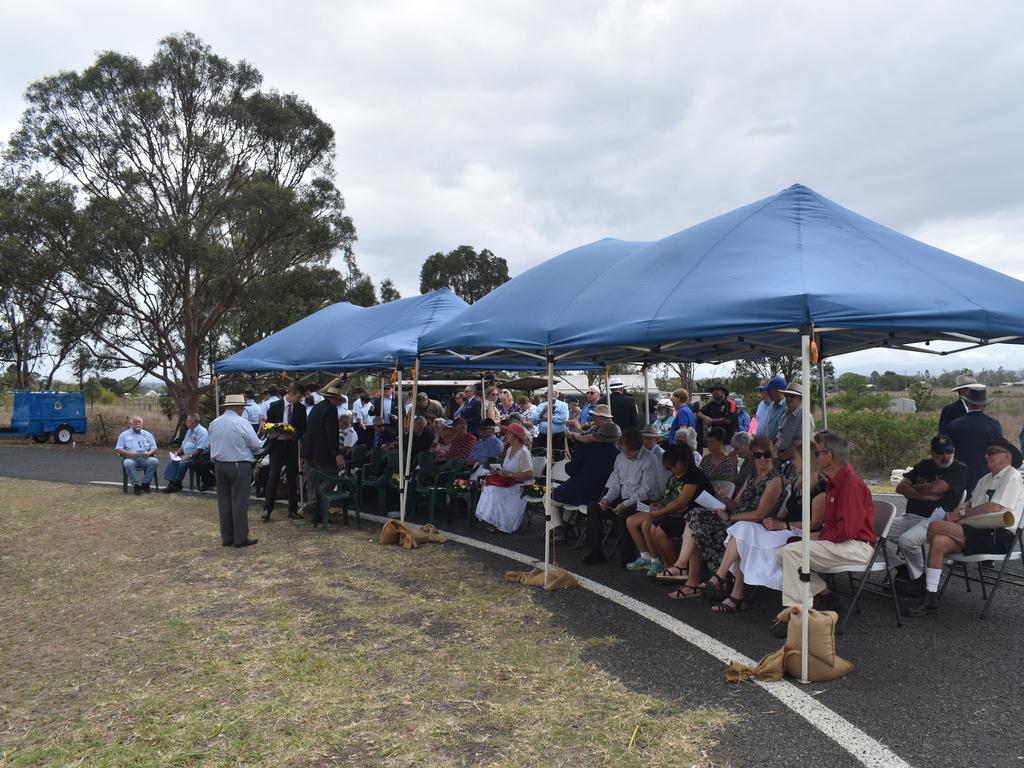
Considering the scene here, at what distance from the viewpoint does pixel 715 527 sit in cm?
575

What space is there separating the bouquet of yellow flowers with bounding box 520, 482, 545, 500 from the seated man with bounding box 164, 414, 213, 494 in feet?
21.2

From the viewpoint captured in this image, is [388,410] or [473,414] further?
[388,410]

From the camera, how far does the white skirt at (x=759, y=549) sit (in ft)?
16.7

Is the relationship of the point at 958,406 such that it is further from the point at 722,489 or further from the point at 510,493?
the point at 510,493

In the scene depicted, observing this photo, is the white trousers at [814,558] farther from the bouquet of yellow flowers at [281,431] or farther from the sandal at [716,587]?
the bouquet of yellow flowers at [281,431]

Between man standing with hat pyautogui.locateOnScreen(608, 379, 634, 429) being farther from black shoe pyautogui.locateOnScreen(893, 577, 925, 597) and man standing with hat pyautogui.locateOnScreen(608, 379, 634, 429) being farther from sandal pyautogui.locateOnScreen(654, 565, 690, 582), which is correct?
black shoe pyautogui.locateOnScreen(893, 577, 925, 597)

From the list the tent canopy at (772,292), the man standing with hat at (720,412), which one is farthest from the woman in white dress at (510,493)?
the man standing with hat at (720,412)

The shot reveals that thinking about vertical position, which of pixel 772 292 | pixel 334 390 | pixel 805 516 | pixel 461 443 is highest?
pixel 772 292

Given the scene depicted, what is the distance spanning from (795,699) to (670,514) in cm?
248

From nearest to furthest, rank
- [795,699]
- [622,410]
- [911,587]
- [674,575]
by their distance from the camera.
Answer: [795,699], [911,587], [674,575], [622,410]

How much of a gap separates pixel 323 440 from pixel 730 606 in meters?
5.54

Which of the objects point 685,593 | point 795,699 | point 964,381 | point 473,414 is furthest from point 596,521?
point 473,414

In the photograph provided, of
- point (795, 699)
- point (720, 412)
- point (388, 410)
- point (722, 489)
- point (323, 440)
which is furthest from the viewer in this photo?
point (388, 410)

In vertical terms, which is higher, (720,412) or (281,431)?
(720,412)
